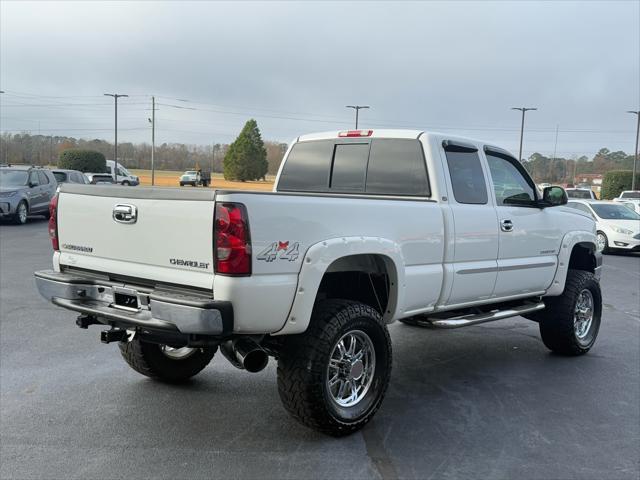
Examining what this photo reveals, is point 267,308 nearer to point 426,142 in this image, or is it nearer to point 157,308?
point 157,308

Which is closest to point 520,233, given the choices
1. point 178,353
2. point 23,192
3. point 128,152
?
point 178,353

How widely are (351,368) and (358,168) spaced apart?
198cm

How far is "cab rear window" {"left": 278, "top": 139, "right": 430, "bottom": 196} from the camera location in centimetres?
523

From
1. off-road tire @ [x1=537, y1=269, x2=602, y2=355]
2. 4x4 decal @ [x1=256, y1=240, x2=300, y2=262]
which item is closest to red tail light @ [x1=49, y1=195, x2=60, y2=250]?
4x4 decal @ [x1=256, y1=240, x2=300, y2=262]

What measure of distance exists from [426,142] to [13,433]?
374cm

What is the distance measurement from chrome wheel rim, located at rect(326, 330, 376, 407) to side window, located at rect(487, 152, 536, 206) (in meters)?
2.11

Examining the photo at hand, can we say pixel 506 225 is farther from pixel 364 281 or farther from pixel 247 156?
pixel 247 156

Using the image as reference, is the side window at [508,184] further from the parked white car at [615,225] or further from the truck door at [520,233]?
the parked white car at [615,225]

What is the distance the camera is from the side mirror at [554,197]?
6105 millimetres

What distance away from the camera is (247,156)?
231ft

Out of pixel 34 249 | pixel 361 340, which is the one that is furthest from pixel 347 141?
pixel 34 249

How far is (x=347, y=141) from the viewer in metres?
5.66

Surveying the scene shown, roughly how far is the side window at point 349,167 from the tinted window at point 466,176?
75 cm

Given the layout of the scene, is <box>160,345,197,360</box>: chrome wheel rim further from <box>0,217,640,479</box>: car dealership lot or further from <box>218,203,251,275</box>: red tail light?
<box>218,203,251,275</box>: red tail light
